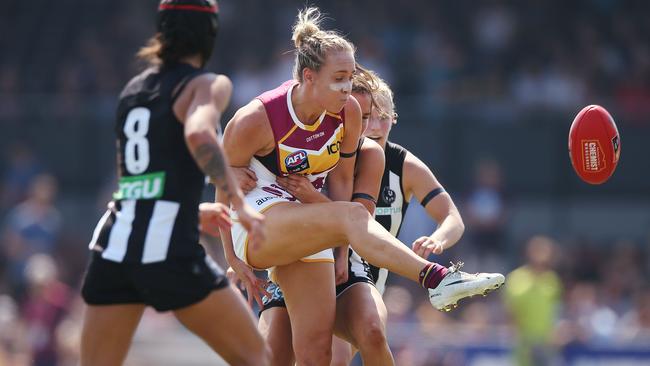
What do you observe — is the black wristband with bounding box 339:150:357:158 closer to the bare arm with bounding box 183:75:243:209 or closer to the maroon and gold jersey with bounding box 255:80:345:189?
the maroon and gold jersey with bounding box 255:80:345:189

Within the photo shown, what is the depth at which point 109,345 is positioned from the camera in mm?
5305

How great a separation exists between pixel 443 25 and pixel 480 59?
0.99m

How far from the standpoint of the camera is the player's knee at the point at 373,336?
6.36 meters

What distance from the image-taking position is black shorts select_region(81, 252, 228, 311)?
5.18m

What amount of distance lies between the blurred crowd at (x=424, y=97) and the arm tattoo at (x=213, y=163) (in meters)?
8.22

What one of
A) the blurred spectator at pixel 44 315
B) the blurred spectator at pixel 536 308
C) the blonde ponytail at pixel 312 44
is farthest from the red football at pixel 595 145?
the blurred spectator at pixel 44 315

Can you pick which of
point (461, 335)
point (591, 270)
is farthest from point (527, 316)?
point (591, 270)

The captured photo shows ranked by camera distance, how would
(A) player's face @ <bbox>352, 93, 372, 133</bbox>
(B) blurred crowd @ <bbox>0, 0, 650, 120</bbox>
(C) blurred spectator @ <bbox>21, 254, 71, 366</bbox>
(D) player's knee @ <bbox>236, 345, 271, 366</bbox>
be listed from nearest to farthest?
(D) player's knee @ <bbox>236, 345, 271, 366</bbox> < (A) player's face @ <bbox>352, 93, 372, 133</bbox> < (C) blurred spectator @ <bbox>21, 254, 71, 366</bbox> < (B) blurred crowd @ <bbox>0, 0, 650, 120</bbox>

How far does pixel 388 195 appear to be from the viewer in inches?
284

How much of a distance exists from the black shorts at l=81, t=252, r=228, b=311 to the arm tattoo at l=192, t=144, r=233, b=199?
373 mm

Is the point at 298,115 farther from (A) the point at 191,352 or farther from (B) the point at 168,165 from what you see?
(A) the point at 191,352

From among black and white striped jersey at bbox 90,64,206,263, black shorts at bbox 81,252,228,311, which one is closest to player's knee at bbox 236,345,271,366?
black shorts at bbox 81,252,228,311

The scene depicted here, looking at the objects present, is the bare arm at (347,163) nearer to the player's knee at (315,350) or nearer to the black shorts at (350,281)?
the black shorts at (350,281)

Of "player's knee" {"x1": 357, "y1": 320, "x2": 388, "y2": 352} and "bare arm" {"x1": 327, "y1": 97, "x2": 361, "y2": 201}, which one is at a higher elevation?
"bare arm" {"x1": 327, "y1": 97, "x2": 361, "y2": 201}
